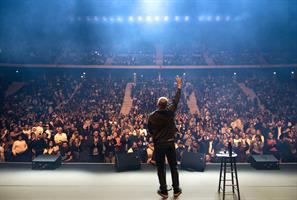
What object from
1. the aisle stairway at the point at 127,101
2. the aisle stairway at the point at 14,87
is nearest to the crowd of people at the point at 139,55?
the aisle stairway at the point at 14,87

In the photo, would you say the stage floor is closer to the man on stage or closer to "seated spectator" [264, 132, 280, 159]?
the man on stage

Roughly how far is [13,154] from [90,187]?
3.17 metres

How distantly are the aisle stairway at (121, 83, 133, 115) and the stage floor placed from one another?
9.06 meters

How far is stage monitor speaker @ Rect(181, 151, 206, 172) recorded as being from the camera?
6.10m

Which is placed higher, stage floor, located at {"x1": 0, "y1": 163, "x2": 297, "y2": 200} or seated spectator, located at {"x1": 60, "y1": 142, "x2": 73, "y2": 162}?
seated spectator, located at {"x1": 60, "y1": 142, "x2": 73, "y2": 162}

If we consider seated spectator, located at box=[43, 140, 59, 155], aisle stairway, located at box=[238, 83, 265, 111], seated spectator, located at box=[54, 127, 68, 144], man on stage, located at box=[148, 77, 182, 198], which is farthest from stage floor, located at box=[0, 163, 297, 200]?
aisle stairway, located at box=[238, 83, 265, 111]

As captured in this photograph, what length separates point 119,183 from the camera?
530 centimetres

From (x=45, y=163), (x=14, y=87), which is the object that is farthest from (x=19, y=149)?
(x=14, y=87)

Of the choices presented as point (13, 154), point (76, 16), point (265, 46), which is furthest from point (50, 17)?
point (265, 46)

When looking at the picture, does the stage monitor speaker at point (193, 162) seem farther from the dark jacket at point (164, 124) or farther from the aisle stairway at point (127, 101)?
the aisle stairway at point (127, 101)

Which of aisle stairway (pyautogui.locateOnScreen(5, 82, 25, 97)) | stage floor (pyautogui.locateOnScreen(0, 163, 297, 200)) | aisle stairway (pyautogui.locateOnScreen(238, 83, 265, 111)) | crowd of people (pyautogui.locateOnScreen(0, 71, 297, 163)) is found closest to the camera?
stage floor (pyautogui.locateOnScreen(0, 163, 297, 200))

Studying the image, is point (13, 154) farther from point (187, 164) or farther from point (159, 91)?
point (159, 91)

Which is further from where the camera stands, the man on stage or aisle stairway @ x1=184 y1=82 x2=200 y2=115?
aisle stairway @ x1=184 y1=82 x2=200 y2=115

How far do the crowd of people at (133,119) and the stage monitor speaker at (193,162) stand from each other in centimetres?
104
